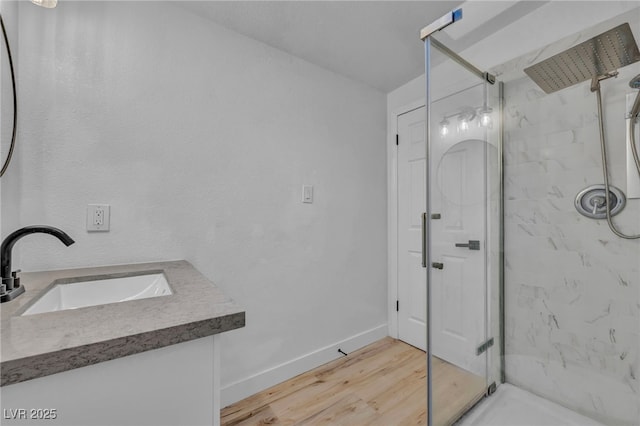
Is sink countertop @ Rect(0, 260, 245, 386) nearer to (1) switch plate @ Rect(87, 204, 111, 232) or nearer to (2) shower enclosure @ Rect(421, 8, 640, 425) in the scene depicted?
(1) switch plate @ Rect(87, 204, 111, 232)

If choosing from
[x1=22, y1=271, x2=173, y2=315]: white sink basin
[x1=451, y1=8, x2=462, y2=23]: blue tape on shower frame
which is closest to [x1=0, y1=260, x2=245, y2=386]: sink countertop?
[x1=22, y1=271, x2=173, y2=315]: white sink basin

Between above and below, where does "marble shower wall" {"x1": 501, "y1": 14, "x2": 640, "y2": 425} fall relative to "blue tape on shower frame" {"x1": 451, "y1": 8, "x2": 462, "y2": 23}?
below

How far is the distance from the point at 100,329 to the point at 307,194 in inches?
59.5

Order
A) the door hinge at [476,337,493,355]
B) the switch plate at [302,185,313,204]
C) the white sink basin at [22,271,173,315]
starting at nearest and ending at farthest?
the white sink basin at [22,271,173,315]
the door hinge at [476,337,493,355]
the switch plate at [302,185,313,204]

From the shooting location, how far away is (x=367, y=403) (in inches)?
63.2

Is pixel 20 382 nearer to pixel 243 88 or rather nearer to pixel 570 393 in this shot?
pixel 243 88

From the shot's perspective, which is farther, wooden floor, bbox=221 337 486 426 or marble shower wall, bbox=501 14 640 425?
wooden floor, bbox=221 337 486 426

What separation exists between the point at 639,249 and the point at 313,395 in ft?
6.00

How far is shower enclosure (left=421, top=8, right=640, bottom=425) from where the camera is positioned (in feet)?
4.21

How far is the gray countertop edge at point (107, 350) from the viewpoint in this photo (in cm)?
48

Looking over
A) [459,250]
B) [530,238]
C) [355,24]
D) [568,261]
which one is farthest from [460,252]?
[355,24]

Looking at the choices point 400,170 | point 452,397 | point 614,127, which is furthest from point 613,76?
point 452,397

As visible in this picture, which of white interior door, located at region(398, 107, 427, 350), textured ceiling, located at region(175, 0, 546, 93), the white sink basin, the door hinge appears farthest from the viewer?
white interior door, located at region(398, 107, 427, 350)

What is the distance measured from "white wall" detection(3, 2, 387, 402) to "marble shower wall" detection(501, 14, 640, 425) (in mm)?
1064
